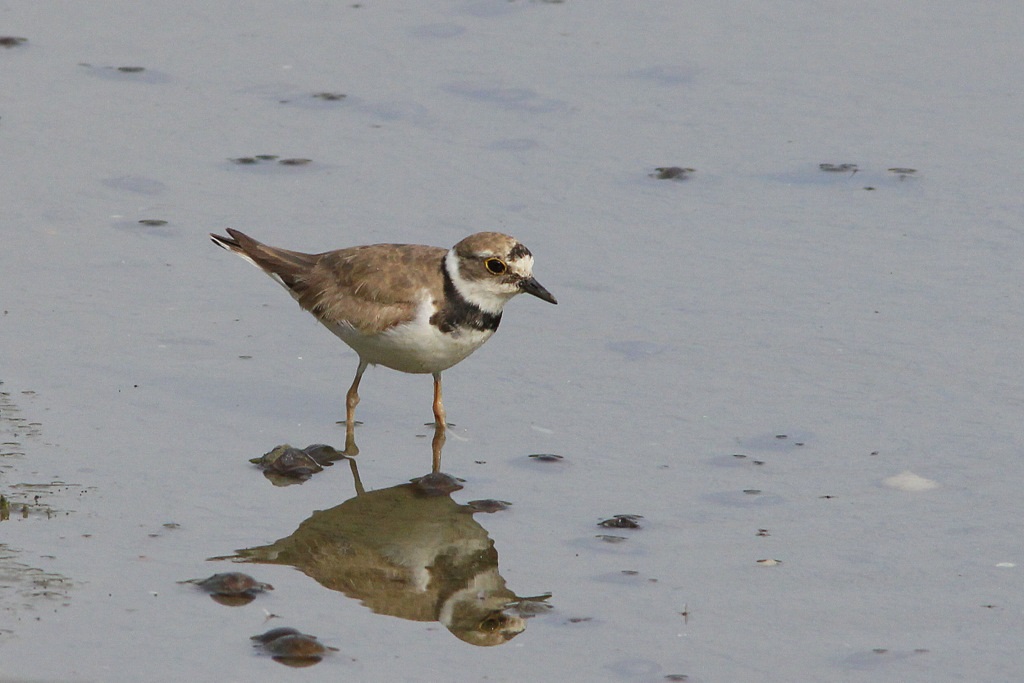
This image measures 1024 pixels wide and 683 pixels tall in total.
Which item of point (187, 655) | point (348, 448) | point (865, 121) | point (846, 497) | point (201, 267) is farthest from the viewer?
point (865, 121)

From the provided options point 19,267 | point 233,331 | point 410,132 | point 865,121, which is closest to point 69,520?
point 233,331

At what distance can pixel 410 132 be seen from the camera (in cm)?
1162

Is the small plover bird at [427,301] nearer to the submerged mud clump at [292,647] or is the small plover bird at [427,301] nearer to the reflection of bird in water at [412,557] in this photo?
the reflection of bird in water at [412,557]

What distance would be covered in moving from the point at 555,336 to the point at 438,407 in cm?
125

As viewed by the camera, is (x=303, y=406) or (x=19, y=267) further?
(x=19, y=267)

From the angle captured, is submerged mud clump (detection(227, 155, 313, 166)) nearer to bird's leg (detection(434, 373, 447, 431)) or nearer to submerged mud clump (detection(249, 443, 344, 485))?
bird's leg (detection(434, 373, 447, 431))

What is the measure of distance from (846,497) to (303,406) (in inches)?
113

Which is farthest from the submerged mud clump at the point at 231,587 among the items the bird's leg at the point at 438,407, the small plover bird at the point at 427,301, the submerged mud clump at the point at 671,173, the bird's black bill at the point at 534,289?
the submerged mud clump at the point at 671,173

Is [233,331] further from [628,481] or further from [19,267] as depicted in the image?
[628,481]

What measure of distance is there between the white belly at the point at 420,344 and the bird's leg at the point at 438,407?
0.06 meters

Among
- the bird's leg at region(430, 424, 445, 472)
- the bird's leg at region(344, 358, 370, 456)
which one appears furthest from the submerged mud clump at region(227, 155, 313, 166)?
the bird's leg at region(430, 424, 445, 472)

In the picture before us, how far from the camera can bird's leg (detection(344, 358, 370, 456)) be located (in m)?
7.98

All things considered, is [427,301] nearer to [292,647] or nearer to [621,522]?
[621,522]

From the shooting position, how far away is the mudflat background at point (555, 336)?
20.7 ft
